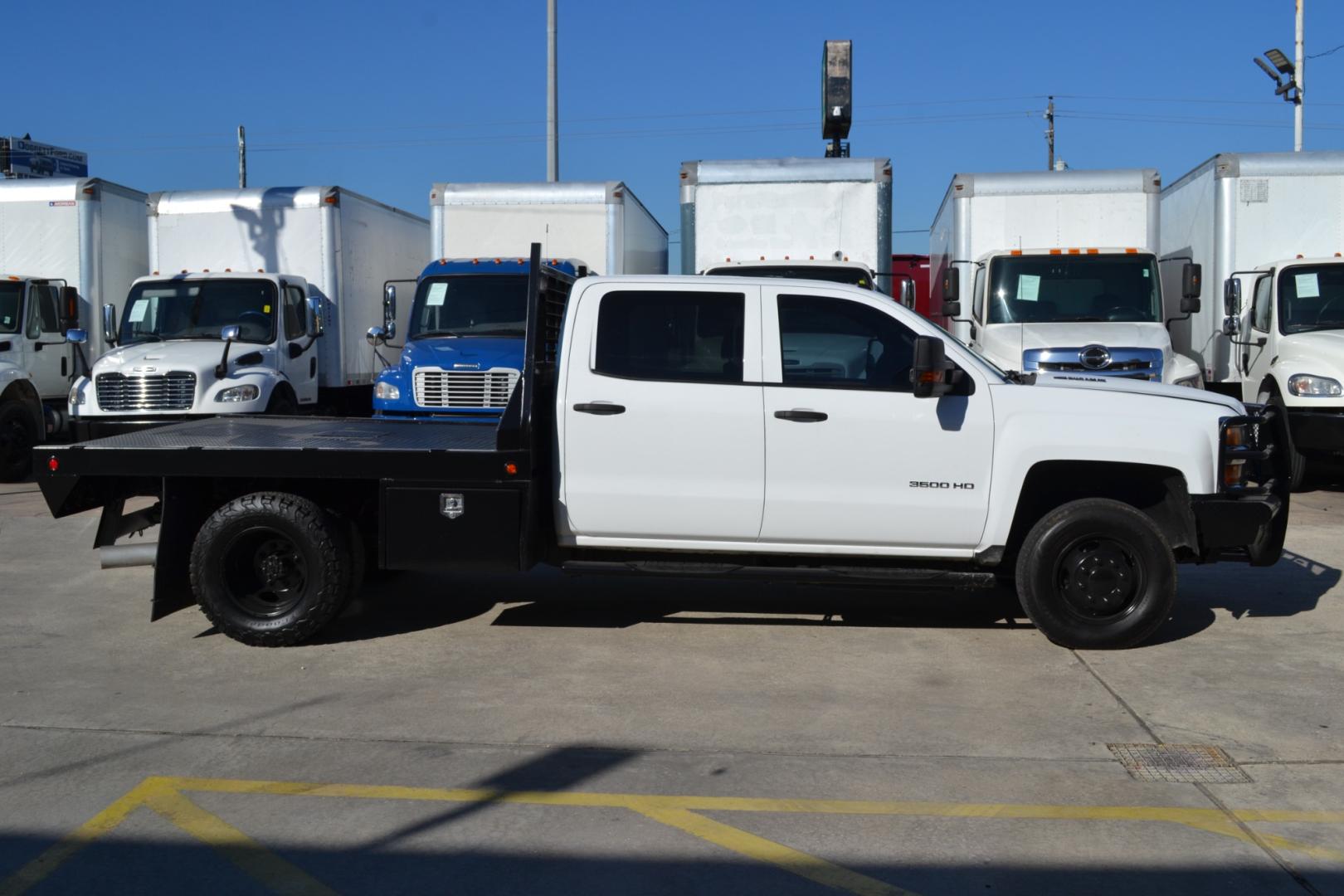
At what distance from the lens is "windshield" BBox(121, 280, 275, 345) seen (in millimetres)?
14023

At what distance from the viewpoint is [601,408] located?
22.7ft

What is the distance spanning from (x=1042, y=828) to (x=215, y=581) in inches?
181

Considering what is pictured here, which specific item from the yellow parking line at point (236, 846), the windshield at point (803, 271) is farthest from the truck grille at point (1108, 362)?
the yellow parking line at point (236, 846)

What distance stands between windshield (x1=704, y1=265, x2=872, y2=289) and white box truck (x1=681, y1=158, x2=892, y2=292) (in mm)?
421

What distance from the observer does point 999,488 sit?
6863 millimetres

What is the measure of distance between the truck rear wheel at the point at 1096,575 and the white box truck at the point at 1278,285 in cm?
675

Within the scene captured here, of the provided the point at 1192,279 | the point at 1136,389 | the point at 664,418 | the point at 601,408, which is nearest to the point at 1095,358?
the point at 1192,279

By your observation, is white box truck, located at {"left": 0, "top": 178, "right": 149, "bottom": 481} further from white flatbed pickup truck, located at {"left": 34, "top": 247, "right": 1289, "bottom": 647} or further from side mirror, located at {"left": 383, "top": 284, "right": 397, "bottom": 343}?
white flatbed pickup truck, located at {"left": 34, "top": 247, "right": 1289, "bottom": 647}

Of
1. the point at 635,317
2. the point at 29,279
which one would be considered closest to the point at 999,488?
the point at 635,317

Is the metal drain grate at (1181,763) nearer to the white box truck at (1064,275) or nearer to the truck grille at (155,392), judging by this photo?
the white box truck at (1064,275)

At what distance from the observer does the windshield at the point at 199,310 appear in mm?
14023

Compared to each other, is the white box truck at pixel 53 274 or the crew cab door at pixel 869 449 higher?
the white box truck at pixel 53 274

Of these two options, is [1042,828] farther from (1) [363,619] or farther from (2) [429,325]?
(2) [429,325]

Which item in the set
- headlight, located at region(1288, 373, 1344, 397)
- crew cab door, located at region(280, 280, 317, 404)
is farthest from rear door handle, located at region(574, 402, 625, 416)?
headlight, located at region(1288, 373, 1344, 397)
